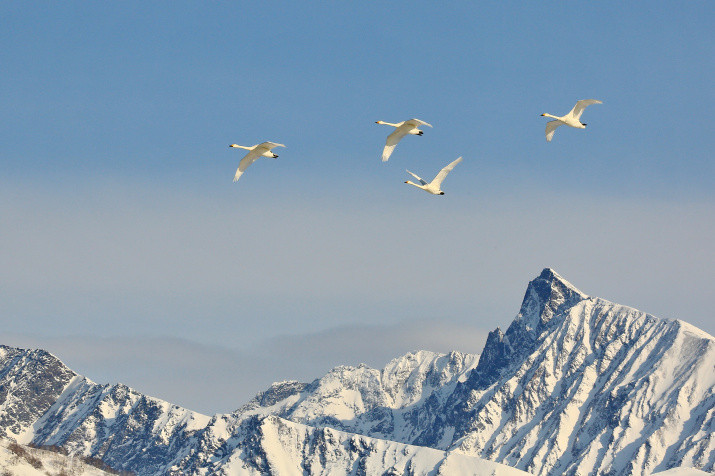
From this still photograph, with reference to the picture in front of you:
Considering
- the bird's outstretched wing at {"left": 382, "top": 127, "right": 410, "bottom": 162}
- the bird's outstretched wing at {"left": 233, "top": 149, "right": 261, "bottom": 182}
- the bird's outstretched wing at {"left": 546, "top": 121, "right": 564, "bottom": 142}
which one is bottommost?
the bird's outstretched wing at {"left": 233, "top": 149, "right": 261, "bottom": 182}

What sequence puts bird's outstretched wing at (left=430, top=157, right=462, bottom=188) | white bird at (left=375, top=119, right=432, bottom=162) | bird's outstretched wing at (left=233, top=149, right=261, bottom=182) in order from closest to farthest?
white bird at (left=375, top=119, right=432, bottom=162) < bird's outstretched wing at (left=233, top=149, right=261, bottom=182) < bird's outstretched wing at (left=430, top=157, right=462, bottom=188)

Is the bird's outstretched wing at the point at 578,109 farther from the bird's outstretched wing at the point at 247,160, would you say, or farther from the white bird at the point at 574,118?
the bird's outstretched wing at the point at 247,160

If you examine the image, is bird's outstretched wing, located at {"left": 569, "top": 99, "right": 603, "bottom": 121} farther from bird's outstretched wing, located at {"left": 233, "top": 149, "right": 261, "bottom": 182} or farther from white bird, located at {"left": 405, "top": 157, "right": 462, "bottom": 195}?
bird's outstretched wing, located at {"left": 233, "top": 149, "right": 261, "bottom": 182}

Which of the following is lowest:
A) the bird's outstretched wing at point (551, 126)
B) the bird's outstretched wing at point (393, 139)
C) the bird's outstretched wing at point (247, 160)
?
the bird's outstretched wing at point (247, 160)

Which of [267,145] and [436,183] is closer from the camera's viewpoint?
[267,145]

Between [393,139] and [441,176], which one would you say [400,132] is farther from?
[441,176]

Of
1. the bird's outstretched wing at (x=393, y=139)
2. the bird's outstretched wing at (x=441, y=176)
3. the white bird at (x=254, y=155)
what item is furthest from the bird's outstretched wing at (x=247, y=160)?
the bird's outstretched wing at (x=441, y=176)

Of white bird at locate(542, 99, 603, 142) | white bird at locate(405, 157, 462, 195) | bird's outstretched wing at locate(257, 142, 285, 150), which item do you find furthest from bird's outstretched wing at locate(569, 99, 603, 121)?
bird's outstretched wing at locate(257, 142, 285, 150)

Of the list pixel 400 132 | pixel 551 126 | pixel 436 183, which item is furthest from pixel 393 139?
pixel 551 126

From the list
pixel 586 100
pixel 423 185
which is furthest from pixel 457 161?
pixel 586 100

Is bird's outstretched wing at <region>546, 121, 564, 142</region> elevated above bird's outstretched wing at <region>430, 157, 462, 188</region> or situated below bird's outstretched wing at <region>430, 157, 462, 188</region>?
above

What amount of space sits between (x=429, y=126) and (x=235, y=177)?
1117 inches

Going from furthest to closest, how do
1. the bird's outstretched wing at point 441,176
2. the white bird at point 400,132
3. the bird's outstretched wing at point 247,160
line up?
1. the bird's outstretched wing at point 441,176
2. the bird's outstretched wing at point 247,160
3. the white bird at point 400,132

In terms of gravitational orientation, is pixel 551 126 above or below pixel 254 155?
above
